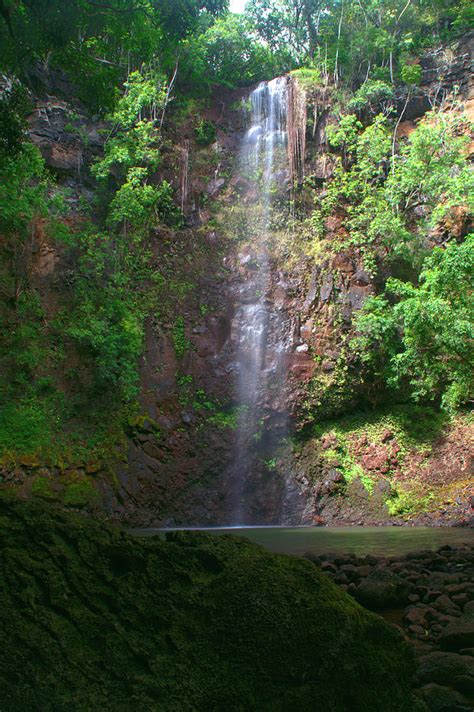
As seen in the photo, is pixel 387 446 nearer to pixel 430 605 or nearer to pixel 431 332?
pixel 431 332

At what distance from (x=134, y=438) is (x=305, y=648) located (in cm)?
1350

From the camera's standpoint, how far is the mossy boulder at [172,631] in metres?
2.22

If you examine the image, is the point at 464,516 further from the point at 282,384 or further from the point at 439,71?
the point at 439,71

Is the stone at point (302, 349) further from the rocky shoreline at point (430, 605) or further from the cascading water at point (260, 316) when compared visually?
the rocky shoreline at point (430, 605)

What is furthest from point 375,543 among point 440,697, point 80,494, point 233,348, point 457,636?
point 233,348

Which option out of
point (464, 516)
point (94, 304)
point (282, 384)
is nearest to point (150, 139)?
point (94, 304)

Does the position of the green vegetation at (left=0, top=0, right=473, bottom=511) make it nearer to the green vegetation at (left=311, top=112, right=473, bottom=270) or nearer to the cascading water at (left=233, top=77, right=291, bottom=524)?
the green vegetation at (left=311, top=112, right=473, bottom=270)

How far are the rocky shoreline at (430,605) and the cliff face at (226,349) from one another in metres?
7.62

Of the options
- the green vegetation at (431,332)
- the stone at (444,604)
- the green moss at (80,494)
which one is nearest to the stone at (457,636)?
the stone at (444,604)

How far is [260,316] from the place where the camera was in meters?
19.4

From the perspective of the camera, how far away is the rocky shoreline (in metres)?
2.83

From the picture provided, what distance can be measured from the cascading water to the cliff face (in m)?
0.11

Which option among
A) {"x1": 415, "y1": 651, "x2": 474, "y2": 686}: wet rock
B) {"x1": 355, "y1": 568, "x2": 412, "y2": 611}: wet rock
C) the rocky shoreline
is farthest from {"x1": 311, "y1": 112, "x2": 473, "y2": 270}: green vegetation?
{"x1": 415, "y1": 651, "x2": 474, "y2": 686}: wet rock

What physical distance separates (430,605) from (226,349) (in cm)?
1475
